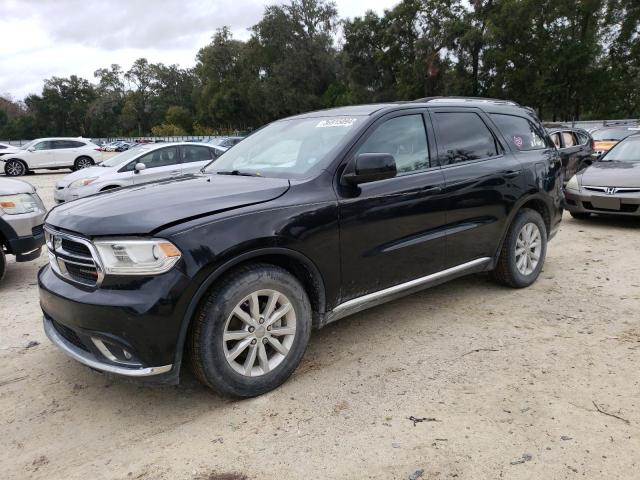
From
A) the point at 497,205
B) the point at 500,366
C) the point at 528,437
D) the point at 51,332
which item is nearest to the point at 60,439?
the point at 51,332

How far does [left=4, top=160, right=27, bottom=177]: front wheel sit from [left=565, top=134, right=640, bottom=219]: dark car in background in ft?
67.8

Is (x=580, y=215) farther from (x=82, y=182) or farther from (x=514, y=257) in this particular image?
(x=82, y=182)

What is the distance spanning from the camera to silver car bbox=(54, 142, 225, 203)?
Result: 10086 mm

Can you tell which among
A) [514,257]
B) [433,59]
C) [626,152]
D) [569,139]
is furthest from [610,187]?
[433,59]

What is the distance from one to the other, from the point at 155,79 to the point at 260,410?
4491 inches

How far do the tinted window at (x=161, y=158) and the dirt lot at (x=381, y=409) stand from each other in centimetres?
703

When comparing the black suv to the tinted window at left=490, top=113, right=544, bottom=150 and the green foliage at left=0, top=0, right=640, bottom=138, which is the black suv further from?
the green foliage at left=0, top=0, right=640, bottom=138

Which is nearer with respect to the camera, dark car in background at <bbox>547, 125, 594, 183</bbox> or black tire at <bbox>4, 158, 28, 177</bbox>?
dark car in background at <bbox>547, 125, 594, 183</bbox>

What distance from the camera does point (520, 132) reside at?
499cm

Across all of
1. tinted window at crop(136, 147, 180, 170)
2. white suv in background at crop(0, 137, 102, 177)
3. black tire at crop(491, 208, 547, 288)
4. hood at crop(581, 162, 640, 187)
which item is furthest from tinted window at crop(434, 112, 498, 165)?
white suv in background at crop(0, 137, 102, 177)

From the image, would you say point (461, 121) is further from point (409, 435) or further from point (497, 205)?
→ point (409, 435)

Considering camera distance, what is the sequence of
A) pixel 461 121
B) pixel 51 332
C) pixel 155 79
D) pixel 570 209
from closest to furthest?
pixel 51 332, pixel 461 121, pixel 570 209, pixel 155 79

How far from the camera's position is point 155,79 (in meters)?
106

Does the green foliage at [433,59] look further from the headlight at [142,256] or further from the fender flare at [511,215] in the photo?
the headlight at [142,256]
